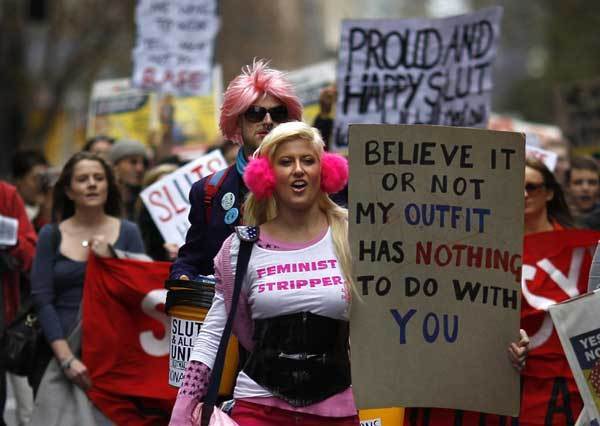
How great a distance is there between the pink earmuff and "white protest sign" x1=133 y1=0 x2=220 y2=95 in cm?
909

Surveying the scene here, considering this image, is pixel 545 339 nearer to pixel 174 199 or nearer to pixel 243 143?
pixel 243 143

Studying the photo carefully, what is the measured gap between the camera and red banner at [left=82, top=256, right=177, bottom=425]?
25.9 ft

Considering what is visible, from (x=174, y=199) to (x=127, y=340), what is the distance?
4.04 ft

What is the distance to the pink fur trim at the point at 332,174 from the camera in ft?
17.8

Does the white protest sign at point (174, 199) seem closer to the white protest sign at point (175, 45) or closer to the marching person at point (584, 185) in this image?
the marching person at point (584, 185)

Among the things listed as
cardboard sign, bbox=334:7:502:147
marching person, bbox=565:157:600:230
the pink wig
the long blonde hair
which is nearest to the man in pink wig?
the pink wig

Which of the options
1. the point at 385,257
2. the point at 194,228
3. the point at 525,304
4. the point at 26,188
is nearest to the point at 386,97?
the point at 26,188

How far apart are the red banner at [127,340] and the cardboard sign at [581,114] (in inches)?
332

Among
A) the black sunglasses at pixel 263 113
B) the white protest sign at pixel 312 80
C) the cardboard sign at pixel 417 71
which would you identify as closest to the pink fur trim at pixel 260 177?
the black sunglasses at pixel 263 113

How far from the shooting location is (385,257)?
5465 millimetres

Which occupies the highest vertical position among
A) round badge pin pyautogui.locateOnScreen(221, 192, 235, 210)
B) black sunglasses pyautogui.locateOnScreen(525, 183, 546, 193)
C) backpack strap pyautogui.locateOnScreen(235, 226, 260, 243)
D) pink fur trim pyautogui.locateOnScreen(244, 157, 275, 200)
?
pink fur trim pyautogui.locateOnScreen(244, 157, 275, 200)

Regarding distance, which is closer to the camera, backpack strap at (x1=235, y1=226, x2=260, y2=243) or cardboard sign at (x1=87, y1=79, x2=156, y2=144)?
backpack strap at (x1=235, y1=226, x2=260, y2=243)

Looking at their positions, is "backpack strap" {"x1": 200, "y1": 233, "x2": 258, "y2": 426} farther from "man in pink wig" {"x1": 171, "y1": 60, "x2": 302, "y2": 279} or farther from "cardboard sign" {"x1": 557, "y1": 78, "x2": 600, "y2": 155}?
"cardboard sign" {"x1": 557, "y1": 78, "x2": 600, "y2": 155}

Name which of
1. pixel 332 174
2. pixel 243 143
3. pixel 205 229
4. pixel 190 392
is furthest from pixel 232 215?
pixel 190 392
